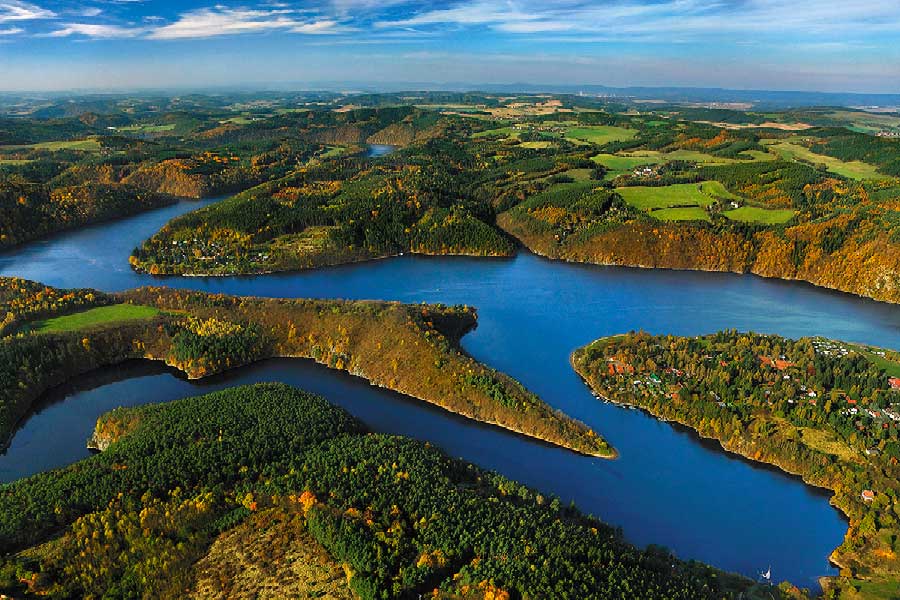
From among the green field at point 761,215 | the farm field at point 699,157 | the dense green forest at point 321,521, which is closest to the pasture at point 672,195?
the green field at point 761,215

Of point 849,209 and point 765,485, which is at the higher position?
point 849,209

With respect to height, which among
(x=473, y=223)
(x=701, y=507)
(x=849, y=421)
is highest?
(x=473, y=223)

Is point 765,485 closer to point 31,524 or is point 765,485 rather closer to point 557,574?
point 557,574

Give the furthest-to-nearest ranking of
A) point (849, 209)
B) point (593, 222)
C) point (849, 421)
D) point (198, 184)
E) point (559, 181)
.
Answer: point (198, 184) → point (559, 181) → point (593, 222) → point (849, 209) → point (849, 421)

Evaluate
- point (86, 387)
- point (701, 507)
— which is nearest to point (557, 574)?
point (701, 507)

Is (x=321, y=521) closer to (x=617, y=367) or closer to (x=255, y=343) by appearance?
(x=255, y=343)

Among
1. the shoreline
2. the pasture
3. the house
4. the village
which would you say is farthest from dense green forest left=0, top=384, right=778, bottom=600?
the pasture

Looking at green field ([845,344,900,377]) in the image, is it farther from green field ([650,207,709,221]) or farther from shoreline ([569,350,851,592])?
green field ([650,207,709,221])
